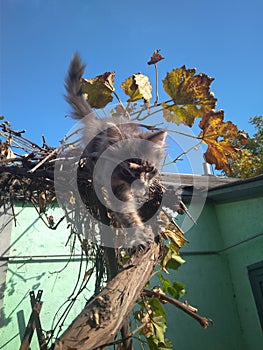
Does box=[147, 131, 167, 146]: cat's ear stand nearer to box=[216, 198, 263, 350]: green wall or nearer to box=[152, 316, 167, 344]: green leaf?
box=[152, 316, 167, 344]: green leaf

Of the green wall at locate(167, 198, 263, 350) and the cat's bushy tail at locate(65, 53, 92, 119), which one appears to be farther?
the green wall at locate(167, 198, 263, 350)

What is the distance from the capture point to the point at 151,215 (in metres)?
1.34

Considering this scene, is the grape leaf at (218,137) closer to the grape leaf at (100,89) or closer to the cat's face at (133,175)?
the cat's face at (133,175)

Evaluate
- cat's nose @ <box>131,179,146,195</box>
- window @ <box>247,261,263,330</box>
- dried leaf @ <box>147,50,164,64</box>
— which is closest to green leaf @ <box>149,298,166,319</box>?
cat's nose @ <box>131,179,146,195</box>

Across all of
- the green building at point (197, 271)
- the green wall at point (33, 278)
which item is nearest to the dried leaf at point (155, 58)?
the green building at point (197, 271)

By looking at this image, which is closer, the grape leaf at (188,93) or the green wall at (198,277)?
the grape leaf at (188,93)

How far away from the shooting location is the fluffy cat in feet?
4.18

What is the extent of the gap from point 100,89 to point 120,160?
1.01 feet

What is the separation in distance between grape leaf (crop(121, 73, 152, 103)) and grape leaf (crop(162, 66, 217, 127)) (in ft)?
0.24

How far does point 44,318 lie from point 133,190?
284cm

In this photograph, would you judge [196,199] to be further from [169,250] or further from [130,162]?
[130,162]

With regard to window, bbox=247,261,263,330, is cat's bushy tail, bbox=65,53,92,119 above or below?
above

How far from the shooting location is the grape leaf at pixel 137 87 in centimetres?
128

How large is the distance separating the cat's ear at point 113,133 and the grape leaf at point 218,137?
1.29 ft
